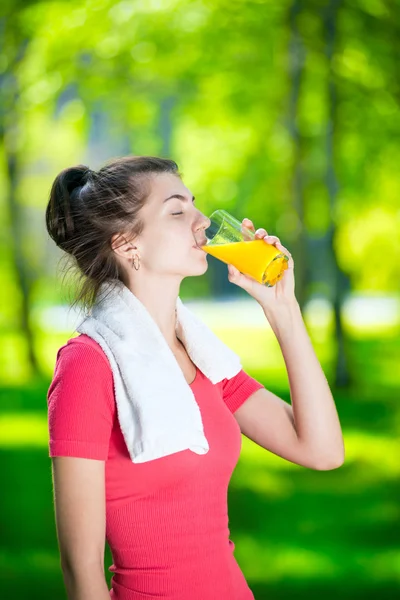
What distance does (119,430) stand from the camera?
1174 millimetres

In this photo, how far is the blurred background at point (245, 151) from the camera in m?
4.38

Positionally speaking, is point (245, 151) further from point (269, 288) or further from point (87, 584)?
point (87, 584)

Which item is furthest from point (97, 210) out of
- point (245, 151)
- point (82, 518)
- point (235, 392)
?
point (245, 151)

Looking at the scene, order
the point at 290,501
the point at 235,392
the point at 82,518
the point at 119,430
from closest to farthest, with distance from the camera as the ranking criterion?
the point at 82,518, the point at 119,430, the point at 235,392, the point at 290,501

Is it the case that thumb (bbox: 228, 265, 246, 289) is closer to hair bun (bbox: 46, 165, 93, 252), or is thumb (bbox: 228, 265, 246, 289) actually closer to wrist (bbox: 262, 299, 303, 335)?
wrist (bbox: 262, 299, 303, 335)

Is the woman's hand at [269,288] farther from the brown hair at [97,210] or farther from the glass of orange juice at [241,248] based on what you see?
the brown hair at [97,210]

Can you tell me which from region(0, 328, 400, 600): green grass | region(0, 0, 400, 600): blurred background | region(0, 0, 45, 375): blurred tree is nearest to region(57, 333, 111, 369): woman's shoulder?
region(0, 328, 400, 600): green grass

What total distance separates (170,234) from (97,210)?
13 centimetres

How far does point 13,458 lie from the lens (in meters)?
4.30

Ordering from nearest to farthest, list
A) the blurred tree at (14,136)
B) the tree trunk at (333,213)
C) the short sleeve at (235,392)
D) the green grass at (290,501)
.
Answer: the short sleeve at (235,392), the green grass at (290,501), the tree trunk at (333,213), the blurred tree at (14,136)

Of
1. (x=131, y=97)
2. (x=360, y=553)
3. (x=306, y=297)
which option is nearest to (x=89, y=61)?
(x=131, y=97)

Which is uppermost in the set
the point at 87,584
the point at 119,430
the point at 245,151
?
the point at 119,430

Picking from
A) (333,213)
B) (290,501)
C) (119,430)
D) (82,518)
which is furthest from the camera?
(333,213)

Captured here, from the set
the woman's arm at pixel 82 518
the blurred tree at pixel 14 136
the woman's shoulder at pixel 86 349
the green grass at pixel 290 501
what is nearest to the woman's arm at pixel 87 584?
the woman's arm at pixel 82 518
